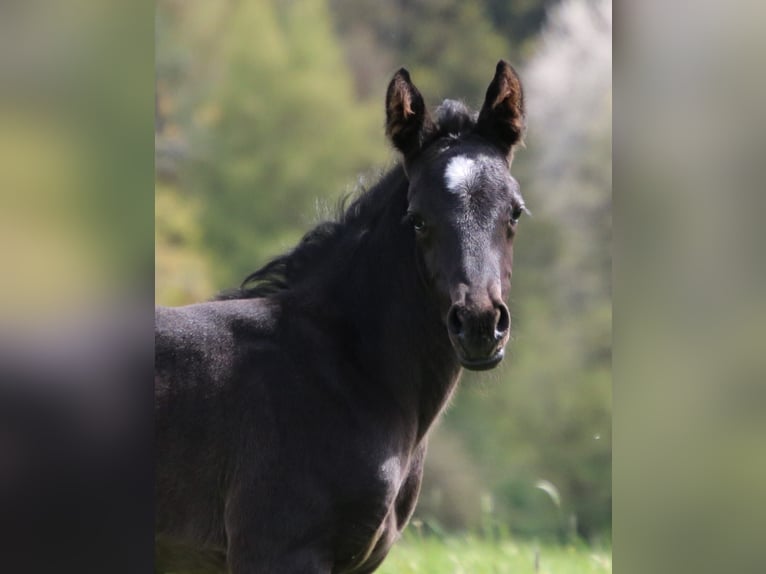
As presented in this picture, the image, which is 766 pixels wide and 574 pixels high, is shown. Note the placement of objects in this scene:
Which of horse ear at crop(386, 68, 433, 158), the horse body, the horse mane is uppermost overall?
horse ear at crop(386, 68, 433, 158)

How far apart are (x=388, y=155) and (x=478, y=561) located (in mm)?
13060

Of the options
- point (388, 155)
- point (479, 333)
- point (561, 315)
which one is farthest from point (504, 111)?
point (561, 315)

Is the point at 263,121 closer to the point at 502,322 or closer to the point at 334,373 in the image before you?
the point at 334,373

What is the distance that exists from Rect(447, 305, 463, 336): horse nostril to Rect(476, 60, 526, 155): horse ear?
935 mm

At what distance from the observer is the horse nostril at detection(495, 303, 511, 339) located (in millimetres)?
3191

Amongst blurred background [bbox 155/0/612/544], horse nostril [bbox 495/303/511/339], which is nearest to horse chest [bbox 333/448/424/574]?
horse nostril [bbox 495/303/511/339]

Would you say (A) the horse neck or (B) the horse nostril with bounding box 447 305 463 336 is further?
(A) the horse neck

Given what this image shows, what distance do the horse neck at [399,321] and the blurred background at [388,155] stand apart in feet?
47.1

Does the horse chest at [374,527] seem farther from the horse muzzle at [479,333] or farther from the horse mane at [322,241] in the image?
the horse mane at [322,241]

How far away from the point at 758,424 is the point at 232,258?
21.4 meters

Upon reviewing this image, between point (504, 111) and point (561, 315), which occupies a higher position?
point (504, 111)

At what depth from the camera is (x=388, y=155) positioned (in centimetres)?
1833

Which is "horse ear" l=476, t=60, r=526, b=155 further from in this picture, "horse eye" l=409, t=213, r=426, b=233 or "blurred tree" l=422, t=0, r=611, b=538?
"blurred tree" l=422, t=0, r=611, b=538

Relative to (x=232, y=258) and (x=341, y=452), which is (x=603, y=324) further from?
(x=341, y=452)
